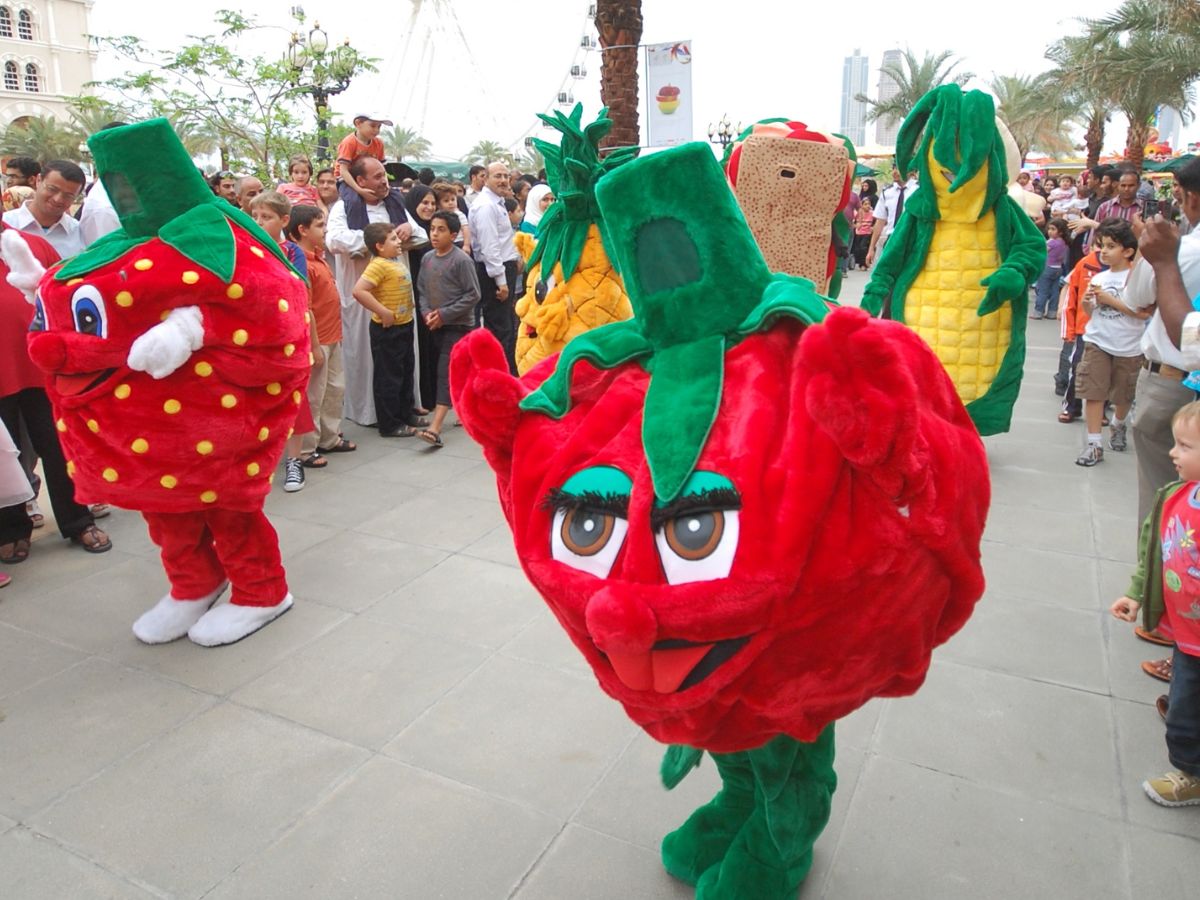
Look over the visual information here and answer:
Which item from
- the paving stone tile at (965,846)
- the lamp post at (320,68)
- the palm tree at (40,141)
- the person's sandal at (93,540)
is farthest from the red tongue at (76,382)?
the palm tree at (40,141)

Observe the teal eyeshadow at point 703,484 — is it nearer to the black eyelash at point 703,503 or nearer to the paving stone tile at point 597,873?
the black eyelash at point 703,503

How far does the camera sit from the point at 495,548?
14.8 ft

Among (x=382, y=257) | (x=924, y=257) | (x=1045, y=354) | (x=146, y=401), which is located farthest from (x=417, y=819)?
(x=1045, y=354)

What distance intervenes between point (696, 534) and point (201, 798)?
213 cm

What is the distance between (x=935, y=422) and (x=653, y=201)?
604 millimetres

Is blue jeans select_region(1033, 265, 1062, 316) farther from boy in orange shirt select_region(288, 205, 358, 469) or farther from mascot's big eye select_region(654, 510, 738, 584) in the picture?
mascot's big eye select_region(654, 510, 738, 584)

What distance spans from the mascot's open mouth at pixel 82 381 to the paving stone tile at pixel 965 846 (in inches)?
111

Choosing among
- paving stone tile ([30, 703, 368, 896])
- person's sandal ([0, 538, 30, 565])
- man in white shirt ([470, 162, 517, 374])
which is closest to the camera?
paving stone tile ([30, 703, 368, 896])

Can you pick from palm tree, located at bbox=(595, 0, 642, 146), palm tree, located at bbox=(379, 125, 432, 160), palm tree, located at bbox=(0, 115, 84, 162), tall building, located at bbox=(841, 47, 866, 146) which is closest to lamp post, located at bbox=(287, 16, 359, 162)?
palm tree, located at bbox=(595, 0, 642, 146)

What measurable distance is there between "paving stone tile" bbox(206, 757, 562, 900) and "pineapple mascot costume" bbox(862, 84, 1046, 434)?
11.8 feet

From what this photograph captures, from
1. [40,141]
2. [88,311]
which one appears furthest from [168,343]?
[40,141]

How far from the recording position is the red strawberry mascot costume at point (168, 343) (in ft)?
9.43

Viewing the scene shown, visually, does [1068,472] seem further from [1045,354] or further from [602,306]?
[1045,354]

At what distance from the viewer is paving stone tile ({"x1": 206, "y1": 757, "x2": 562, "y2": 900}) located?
2.28 m
